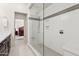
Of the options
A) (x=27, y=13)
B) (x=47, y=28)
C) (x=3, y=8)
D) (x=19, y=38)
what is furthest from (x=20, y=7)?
(x=47, y=28)

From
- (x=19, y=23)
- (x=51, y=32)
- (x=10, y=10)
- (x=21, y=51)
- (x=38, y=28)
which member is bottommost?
(x=21, y=51)

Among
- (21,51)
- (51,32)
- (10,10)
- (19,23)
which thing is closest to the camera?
(51,32)

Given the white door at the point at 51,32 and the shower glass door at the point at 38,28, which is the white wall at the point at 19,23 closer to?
the shower glass door at the point at 38,28

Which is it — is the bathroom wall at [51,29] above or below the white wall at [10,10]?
below

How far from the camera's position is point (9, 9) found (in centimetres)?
409

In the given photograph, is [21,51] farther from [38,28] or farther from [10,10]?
[10,10]

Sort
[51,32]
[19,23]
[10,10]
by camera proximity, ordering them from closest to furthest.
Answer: [51,32] → [10,10] → [19,23]

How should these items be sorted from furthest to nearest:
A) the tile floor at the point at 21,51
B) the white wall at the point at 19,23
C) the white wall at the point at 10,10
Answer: the white wall at the point at 19,23 < the white wall at the point at 10,10 < the tile floor at the point at 21,51

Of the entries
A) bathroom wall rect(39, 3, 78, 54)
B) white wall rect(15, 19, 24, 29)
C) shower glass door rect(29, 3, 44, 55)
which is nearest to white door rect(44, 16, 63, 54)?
bathroom wall rect(39, 3, 78, 54)

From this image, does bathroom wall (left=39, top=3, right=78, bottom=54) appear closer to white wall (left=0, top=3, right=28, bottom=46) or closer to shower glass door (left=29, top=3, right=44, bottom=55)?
shower glass door (left=29, top=3, right=44, bottom=55)

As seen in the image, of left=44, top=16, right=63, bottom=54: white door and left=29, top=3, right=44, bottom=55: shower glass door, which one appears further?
left=29, top=3, right=44, bottom=55: shower glass door

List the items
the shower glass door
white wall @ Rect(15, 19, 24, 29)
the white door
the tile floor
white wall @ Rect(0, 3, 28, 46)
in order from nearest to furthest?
the white door, the tile floor, the shower glass door, white wall @ Rect(0, 3, 28, 46), white wall @ Rect(15, 19, 24, 29)

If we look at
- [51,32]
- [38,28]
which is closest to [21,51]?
[38,28]

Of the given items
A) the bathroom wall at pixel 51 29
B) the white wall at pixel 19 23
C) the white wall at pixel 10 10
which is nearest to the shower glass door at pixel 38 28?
the bathroom wall at pixel 51 29
